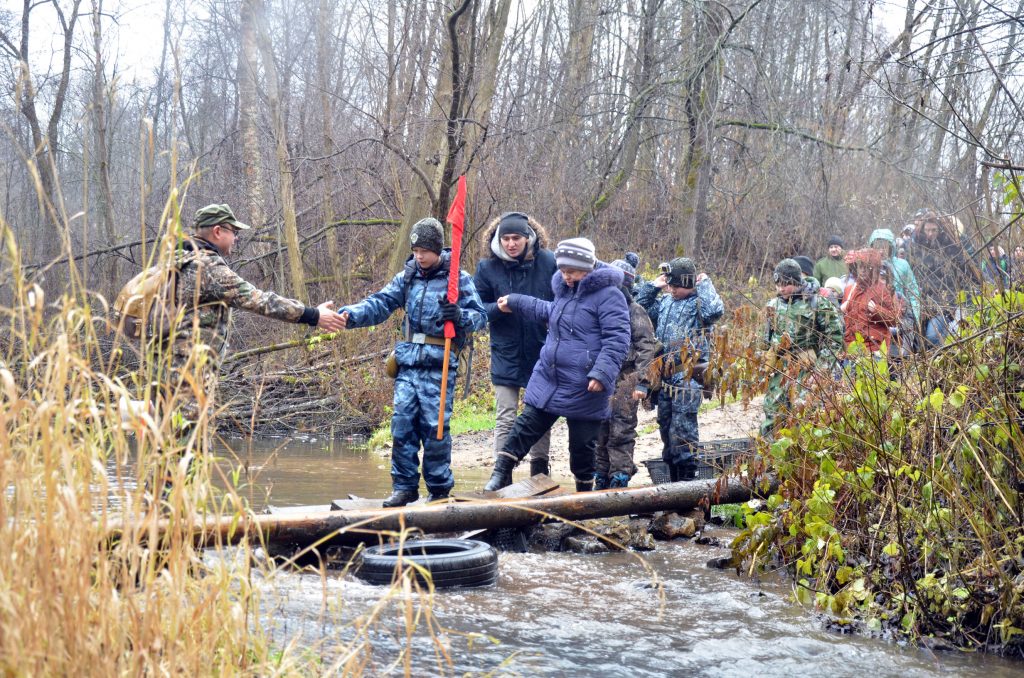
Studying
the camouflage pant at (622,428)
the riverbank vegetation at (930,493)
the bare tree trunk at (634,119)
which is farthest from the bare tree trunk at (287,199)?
the riverbank vegetation at (930,493)

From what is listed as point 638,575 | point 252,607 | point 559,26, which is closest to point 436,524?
point 638,575

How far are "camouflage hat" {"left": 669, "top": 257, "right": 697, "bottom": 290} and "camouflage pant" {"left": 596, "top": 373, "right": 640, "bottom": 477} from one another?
0.99 meters

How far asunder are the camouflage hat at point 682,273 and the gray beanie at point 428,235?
253cm

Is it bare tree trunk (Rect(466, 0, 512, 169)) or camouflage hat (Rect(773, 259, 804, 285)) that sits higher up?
bare tree trunk (Rect(466, 0, 512, 169))

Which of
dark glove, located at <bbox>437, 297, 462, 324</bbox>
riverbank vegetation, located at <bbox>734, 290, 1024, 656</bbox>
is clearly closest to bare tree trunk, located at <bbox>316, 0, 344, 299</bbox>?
dark glove, located at <bbox>437, 297, 462, 324</bbox>

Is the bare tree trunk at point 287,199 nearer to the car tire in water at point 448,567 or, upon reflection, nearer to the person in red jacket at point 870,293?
the person in red jacket at point 870,293

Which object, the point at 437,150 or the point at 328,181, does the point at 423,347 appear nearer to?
the point at 437,150

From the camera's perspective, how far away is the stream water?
4.64 metres

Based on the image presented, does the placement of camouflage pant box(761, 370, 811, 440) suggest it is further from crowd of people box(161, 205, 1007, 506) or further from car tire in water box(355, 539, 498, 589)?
car tire in water box(355, 539, 498, 589)

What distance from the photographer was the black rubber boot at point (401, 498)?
7336mm

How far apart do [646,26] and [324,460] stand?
9650 mm

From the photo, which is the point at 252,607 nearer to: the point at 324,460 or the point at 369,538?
the point at 369,538

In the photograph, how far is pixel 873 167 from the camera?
20078 millimetres

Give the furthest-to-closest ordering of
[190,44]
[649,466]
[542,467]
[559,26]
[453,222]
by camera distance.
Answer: [190,44] < [559,26] < [649,466] < [542,467] < [453,222]
